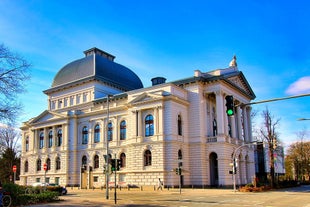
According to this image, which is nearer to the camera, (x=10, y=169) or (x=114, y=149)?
(x=114, y=149)

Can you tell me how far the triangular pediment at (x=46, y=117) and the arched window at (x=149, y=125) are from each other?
65.6ft

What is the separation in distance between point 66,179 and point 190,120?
83.9ft

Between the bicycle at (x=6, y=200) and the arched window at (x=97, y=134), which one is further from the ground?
the arched window at (x=97, y=134)

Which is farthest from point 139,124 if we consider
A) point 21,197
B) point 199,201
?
point 21,197

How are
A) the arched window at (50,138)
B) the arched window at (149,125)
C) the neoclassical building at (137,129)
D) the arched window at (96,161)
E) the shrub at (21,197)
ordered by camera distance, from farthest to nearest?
the arched window at (50,138)
the arched window at (96,161)
the arched window at (149,125)
the neoclassical building at (137,129)
the shrub at (21,197)

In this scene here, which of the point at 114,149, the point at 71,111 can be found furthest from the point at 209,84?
the point at 71,111

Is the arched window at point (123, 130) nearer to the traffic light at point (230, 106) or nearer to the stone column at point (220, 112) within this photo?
the stone column at point (220, 112)

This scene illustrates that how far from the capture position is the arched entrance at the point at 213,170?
55.5 metres

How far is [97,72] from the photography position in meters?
68.4

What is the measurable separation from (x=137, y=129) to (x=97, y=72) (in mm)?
19609

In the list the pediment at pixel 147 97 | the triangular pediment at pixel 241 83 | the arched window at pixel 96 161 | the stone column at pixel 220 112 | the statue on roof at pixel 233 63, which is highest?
the statue on roof at pixel 233 63

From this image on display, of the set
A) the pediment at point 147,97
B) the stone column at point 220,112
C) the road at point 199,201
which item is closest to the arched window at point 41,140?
the pediment at point 147,97

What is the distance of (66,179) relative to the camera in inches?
2472

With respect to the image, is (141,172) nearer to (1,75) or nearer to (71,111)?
(71,111)
